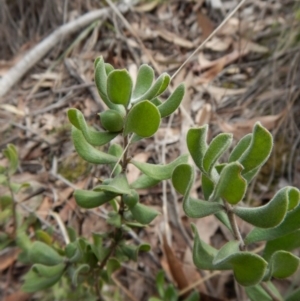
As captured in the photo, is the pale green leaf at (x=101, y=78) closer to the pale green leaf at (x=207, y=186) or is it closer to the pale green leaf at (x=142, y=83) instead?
the pale green leaf at (x=142, y=83)

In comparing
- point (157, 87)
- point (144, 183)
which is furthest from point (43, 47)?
point (157, 87)

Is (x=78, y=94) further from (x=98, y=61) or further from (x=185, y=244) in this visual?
(x=98, y=61)

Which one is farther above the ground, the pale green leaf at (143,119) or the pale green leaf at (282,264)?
the pale green leaf at (143,119)

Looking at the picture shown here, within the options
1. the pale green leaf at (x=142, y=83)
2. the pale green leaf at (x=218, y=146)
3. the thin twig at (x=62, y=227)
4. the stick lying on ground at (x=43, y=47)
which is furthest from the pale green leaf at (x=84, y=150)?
the stick lying on ground at (x=43, y=47)

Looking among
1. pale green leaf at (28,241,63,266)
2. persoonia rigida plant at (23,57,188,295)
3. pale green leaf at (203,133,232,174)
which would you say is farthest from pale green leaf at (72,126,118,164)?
pale green leaf at (28,241,63,266)

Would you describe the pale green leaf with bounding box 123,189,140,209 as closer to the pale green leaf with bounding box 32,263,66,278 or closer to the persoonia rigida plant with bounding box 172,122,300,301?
the persoonia rigida plant with bounding box 172,122,300,301

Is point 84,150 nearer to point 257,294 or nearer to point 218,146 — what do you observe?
point 218,146
